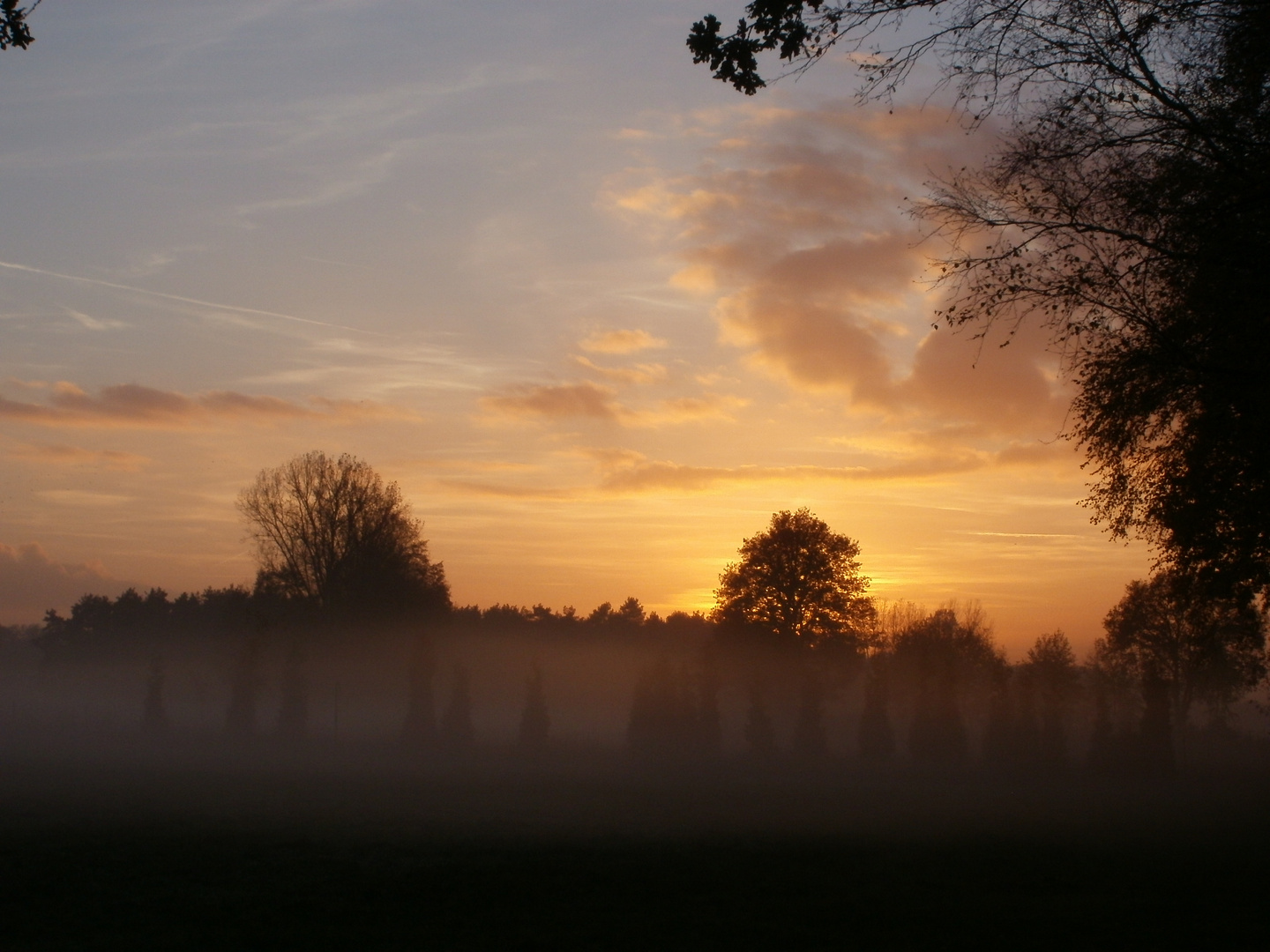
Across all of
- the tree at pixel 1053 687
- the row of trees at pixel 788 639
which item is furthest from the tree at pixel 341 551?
the tree at pixel 1053 687

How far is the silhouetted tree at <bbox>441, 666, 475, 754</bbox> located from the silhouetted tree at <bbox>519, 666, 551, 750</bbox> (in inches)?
141

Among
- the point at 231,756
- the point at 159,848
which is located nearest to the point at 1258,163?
the point at 159,848

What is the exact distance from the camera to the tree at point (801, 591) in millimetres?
58125

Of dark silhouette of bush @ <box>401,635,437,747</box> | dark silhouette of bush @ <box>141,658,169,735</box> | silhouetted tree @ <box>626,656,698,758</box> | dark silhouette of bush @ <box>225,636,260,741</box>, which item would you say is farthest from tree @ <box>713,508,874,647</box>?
dark silhouette of bush @ <box>141,658,169,735</box>

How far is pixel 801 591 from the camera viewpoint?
58.3 meters

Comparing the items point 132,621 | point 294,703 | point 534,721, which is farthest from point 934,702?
point 132,621

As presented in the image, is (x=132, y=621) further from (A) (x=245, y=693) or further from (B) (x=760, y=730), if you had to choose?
(B) (x=760, y=730)

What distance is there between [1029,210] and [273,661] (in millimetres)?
69771

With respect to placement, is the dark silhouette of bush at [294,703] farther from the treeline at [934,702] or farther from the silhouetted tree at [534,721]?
the treeline at [934,702]

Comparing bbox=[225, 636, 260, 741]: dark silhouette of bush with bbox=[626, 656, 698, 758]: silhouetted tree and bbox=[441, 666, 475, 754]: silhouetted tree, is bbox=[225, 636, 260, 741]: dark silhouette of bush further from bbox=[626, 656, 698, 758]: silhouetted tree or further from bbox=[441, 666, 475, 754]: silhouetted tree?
bbox=[626, 656, 698, 758]: silhouetted tree

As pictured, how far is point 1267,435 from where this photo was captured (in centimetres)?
1164

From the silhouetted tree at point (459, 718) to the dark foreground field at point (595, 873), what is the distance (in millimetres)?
28693

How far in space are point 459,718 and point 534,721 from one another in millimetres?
5058

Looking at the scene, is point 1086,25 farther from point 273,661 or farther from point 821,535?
point 273,661
